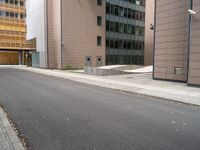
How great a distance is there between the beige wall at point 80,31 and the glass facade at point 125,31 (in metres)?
2.52

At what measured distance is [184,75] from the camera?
17.9 meters

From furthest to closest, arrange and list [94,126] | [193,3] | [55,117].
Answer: [193,3] < [55,117] < [94,126]

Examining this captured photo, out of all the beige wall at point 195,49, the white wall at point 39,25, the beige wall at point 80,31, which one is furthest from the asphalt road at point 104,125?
the white wall at point 39,25

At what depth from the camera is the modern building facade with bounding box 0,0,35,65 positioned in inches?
2115

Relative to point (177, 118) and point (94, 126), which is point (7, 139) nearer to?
point (94, 126)

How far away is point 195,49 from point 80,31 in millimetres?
27719

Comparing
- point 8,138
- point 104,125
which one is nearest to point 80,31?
point 104,125

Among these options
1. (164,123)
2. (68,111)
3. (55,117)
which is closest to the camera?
(164,123)

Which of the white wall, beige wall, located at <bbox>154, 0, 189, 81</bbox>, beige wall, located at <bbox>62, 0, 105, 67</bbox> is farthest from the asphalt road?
the white wall

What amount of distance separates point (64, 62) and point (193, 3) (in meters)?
26.4

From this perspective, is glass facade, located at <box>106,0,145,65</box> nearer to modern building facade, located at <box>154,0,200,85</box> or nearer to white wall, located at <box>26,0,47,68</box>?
white wall, located at <box>26,0,47,68</box>

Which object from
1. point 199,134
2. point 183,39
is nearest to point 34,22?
point 183,39

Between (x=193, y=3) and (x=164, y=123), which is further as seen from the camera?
(x=193, y=3)

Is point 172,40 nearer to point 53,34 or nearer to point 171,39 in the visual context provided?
point 171,39
